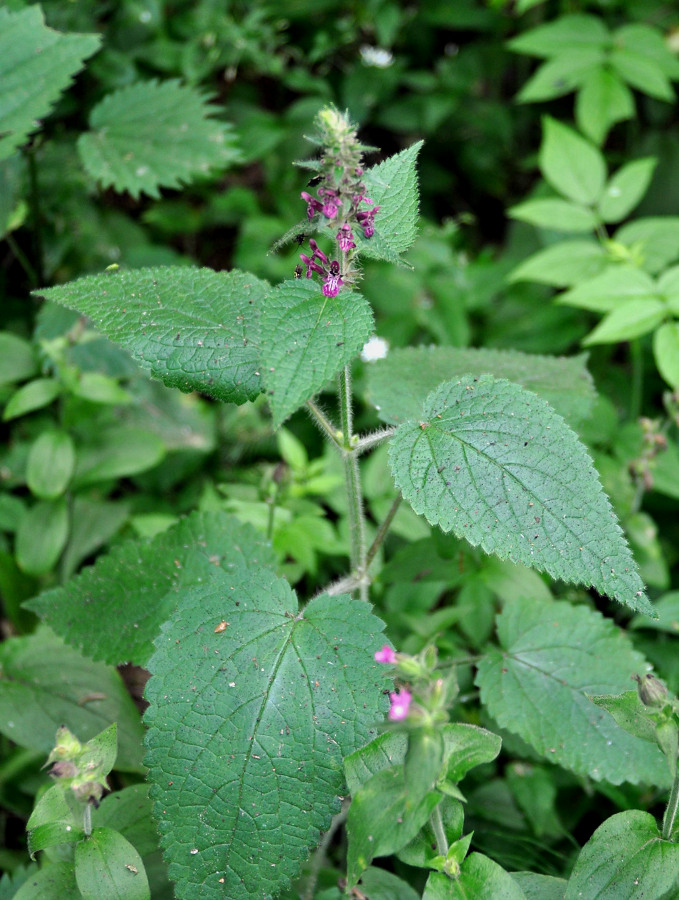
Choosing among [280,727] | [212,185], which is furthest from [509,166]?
[280,727]

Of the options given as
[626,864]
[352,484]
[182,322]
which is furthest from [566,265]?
[626,864]

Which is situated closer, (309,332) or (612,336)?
(309,332)

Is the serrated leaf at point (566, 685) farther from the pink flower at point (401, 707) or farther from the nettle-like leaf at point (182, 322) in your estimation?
the nettle-like leaf at point (182, 322)

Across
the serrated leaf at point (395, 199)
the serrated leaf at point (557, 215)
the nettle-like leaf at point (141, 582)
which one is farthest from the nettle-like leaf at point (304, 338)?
the serrated leaf at point (557, 215)

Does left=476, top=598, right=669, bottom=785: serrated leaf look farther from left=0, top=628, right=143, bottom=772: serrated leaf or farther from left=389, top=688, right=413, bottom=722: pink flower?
left=0, top=628, right=143, bottom=772: serrated leaf

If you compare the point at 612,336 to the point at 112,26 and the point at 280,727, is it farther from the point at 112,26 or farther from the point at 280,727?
the point at 112,26

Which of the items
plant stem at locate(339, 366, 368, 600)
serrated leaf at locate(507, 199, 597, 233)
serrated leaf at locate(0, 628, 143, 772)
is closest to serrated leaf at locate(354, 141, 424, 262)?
plant stem at locate(339, 366, 368, 600)
